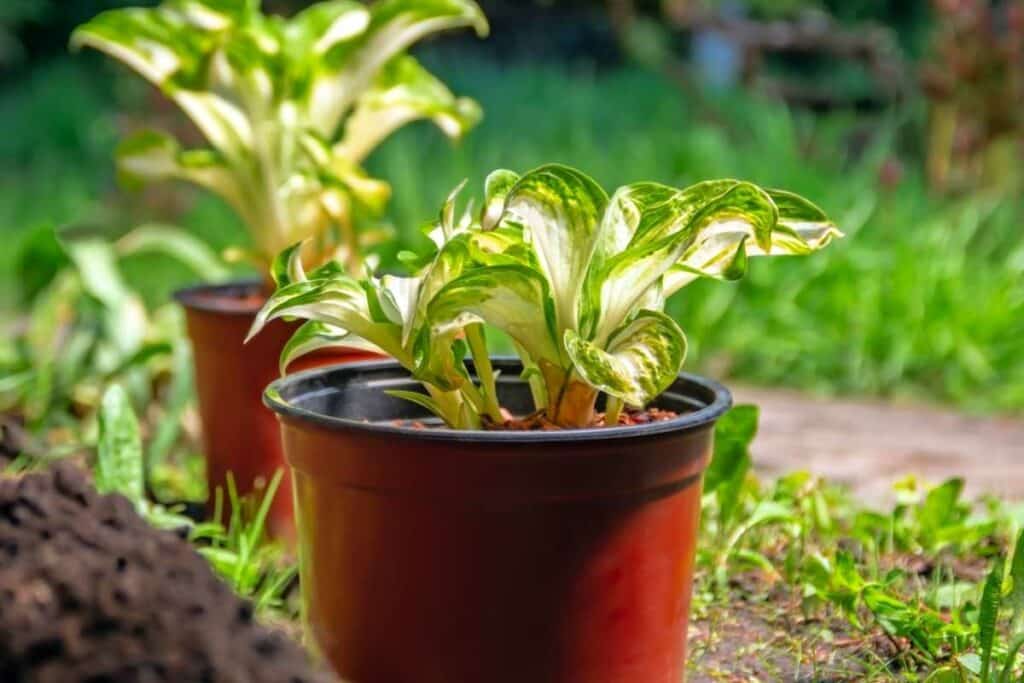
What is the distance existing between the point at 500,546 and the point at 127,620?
40 cm

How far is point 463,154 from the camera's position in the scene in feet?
16.9

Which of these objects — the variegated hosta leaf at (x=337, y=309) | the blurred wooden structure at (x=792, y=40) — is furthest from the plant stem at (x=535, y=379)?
the blurred wooden structure at (x=792, y=40)

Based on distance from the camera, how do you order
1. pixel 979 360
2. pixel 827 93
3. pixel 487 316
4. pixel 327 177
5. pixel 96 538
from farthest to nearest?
pixel 827 93, pixel 979 360, pixel 327 177, pixel 487 316, pixel 96 538

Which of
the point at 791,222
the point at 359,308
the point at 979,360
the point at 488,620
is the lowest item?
the point at 979,360

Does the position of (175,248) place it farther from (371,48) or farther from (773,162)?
(773,162)

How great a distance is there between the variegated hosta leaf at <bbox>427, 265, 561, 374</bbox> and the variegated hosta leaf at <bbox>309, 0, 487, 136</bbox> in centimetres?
88

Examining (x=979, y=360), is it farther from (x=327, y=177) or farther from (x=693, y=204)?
(x=693, y=204)

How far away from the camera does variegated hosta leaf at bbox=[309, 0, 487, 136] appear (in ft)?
7.34

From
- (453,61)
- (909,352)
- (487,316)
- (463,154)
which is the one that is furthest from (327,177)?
(453,61)

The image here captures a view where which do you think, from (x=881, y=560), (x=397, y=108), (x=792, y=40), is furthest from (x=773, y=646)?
(x=792, y=40)

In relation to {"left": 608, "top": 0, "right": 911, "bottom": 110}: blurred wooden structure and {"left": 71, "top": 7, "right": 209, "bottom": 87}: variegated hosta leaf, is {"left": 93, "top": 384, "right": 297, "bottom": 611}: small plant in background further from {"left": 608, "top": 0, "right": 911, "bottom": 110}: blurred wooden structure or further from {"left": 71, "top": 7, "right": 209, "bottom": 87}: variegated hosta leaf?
{"left": 608, "top": 0, "right": 911, "bottom": 110}: blurred wooden structure

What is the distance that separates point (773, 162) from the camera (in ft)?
16.4

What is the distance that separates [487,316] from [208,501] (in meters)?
1.13

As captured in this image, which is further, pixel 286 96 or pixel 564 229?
pixel 286 96
